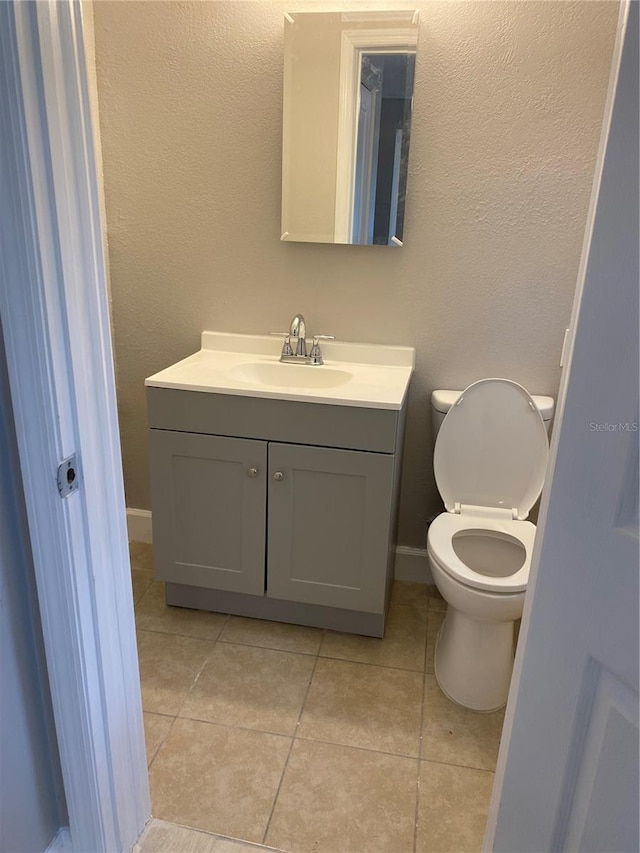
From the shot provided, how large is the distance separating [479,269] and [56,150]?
1527 millimetres

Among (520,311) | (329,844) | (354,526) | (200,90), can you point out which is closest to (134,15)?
(200,90)

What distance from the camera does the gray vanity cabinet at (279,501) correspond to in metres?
1.92

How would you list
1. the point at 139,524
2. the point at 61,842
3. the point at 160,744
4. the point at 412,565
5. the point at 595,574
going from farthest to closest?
the point at 139,524 → the point at 412,565 → the point at 160,744 → the point at 61,842 → the point at 595,574

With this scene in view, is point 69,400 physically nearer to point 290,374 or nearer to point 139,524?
point 290,374

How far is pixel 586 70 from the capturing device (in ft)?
6.21

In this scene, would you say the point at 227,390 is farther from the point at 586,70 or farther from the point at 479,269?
the point at 586,70

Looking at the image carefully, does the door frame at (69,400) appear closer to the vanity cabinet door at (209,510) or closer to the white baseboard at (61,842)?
the white baseboard at (61,842)

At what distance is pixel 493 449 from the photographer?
80.5 inches

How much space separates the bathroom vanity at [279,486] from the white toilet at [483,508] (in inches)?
7.5

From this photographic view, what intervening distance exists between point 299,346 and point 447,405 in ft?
1.81

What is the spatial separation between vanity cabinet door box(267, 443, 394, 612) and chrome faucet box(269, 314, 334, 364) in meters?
0.41

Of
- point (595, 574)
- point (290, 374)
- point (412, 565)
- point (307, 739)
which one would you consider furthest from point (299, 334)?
point (595, 574)

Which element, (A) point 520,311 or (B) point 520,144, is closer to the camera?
(B) point 520,144

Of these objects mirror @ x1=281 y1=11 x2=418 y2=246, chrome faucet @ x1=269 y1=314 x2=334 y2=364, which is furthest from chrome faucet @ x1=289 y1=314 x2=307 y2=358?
mirror @ x1=281 y1=11 x2=418 y2=246
